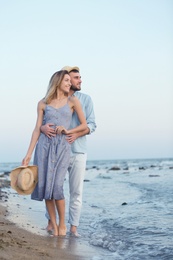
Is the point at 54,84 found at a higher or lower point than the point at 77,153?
higher

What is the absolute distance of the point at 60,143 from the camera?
4.96m

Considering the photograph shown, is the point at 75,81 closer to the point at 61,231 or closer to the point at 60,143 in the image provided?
the point at 60,143

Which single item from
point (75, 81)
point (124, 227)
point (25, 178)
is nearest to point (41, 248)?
point (25, 178)

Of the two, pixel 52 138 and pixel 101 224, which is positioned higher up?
pixel 52 138

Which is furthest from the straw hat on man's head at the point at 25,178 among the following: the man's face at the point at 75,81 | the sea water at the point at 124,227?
the man's face at the point at 75,81

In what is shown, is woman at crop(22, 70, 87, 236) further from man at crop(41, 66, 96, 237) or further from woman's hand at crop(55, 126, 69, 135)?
man at crop(41, 66, 96, 237)

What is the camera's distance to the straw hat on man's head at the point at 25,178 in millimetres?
4832

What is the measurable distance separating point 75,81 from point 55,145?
92cm

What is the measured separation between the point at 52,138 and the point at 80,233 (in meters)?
1.46

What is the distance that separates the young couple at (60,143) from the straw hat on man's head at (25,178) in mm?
69

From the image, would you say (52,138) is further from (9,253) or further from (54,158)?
(9,253)

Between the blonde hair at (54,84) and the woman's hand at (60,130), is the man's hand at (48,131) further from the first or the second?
the blonde hair at (54,84)

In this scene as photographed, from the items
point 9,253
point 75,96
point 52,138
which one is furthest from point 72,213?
point 9,253

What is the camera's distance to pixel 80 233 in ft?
18.4
